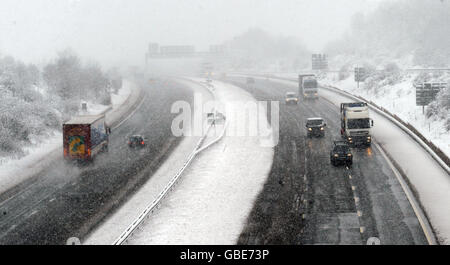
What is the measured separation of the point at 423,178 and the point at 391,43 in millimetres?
116976

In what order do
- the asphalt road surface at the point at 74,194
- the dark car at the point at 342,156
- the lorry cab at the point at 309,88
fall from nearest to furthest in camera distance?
the asphalt road surface at the point at 74,194
the dark car at the point at 342,156
the lorry cab at the point at 309,88

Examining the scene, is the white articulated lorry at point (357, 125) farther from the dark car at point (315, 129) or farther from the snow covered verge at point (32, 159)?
the snow covered verge at point (32, 159)

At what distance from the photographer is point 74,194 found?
3083cm

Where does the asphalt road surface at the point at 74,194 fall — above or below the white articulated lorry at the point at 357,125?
below

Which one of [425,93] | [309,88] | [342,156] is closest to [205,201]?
[342,156]

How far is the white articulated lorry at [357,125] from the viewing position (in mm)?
40594

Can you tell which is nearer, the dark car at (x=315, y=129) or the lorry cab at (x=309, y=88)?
the dark car at (x=315, y=129)

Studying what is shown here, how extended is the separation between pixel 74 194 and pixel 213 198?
8.57 meters

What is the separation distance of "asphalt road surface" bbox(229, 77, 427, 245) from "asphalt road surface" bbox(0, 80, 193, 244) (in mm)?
8706

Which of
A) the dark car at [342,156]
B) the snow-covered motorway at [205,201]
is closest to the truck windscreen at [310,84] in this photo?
the snow-covered motorway at [205,201]

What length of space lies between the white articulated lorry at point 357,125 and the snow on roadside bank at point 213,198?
6660 mm

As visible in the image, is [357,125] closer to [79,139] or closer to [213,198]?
[213,198]
